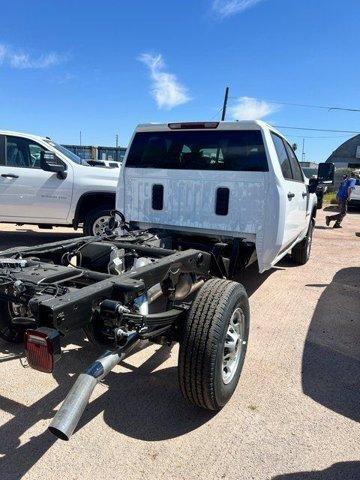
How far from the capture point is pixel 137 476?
225 centimetres

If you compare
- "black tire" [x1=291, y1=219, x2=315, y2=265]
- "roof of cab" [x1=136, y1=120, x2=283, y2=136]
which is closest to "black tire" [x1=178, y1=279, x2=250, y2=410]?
"roof of cab" [x1=136, y1=120, x2=283, y2=136]

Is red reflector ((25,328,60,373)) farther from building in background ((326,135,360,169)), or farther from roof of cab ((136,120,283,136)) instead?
building in background ((326,135,360,169))

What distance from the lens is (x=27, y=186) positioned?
7336 mm

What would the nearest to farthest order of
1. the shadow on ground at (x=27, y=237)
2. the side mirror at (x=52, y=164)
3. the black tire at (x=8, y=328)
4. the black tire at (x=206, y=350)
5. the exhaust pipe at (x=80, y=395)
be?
the exhaust pipe at (x=80, y=395) → the black tire at (x=206, y=350) → the black tire at (x=8, y=328) → the side mirror at (x=52, y=164) → the shadow on ground at (x=27, y=237)

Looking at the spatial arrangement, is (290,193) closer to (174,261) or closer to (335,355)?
(335,355)

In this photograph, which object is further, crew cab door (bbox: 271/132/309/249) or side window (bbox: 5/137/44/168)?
side window (bbox: 5/137/44/168)

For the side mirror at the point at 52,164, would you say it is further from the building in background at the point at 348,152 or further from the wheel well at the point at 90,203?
the building in background at the point at 348,152

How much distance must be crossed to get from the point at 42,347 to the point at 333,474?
1.75 m

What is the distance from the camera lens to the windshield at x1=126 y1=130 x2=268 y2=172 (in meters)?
4.53

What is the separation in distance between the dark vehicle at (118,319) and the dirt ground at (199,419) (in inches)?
10.2

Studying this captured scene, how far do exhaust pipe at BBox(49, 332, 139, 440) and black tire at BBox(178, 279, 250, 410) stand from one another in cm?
38

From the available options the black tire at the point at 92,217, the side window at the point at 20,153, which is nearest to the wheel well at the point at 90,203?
the black tire at the point at 92,217

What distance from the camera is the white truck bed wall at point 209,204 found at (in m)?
4.44

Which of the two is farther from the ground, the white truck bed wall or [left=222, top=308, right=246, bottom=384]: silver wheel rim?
the white truck bed wall
